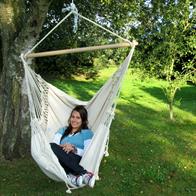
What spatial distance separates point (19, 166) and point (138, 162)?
5.38ft

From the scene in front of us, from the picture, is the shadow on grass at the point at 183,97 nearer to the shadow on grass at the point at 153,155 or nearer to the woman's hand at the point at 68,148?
the shadow on grass at the point at 153,155

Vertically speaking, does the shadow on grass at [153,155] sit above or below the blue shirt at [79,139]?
below

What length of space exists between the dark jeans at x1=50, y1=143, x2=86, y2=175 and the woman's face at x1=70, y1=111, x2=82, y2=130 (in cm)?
48

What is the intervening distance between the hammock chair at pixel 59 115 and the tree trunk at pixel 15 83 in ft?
1.26

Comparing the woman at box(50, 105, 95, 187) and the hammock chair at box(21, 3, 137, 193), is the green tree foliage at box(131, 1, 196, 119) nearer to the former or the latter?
the hammock chair at box(21, 3, 137, 193)

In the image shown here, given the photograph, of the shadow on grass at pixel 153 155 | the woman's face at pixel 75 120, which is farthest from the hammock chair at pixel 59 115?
the shadow on grass at pixel 153 155

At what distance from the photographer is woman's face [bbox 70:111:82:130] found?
5.47 m

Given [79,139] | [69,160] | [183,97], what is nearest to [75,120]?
[79,139]

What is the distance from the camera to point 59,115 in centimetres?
580

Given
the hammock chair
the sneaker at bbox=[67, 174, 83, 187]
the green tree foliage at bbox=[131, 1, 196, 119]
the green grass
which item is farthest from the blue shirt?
the green tree foliage at bbox=[131, 1, 196, 119]

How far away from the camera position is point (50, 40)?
16.6 metres

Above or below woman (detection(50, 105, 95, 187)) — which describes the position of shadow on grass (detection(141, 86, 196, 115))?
below

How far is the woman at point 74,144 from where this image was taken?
4723 mm

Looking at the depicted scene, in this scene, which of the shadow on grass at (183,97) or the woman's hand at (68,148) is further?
the shadow on grass at (183,97)
